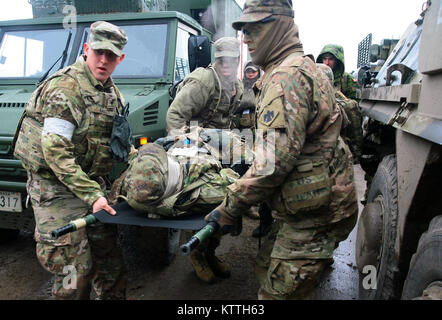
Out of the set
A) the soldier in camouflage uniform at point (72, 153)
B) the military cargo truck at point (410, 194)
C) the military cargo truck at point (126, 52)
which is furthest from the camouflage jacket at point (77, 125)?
the military cargo truck at point (410, 194)

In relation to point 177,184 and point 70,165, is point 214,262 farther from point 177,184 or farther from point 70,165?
point 70,165

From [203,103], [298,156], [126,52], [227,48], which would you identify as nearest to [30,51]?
[126,52]

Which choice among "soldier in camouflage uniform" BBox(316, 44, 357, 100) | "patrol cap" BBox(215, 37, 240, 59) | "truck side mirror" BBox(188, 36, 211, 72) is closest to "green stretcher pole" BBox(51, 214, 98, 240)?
"truck side mirror" BBox(188, 36, 211, 72)

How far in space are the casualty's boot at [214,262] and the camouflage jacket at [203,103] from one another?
1023mm

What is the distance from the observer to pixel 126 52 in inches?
145

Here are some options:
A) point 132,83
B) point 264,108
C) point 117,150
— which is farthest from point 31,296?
point 264,108

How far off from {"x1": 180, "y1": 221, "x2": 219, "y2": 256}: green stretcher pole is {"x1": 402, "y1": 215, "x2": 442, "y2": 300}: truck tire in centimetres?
84

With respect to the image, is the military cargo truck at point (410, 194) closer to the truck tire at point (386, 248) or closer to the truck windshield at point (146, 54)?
the truck tire at point (386, 248)

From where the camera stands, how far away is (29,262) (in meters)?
3.30

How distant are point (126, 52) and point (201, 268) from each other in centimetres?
218

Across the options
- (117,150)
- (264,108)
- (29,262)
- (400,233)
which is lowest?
(29,262)

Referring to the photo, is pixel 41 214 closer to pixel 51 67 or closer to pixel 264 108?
pixel 264 108

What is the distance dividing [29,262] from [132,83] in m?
1.87

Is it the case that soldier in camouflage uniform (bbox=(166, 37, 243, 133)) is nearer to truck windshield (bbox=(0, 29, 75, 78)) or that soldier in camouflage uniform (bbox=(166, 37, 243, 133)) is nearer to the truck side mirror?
the truck side mirror
